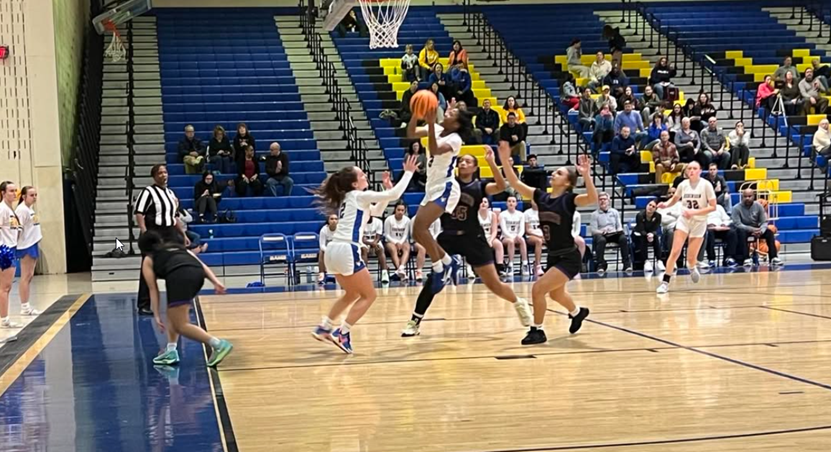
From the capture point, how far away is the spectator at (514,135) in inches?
655

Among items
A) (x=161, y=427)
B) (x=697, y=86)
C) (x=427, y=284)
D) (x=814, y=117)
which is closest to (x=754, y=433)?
(x=161, y=427)

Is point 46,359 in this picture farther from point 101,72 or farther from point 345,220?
point 101,72

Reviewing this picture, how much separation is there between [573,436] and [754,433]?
0.85 m

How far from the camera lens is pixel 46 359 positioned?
6.86 m

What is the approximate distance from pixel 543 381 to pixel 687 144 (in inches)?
481

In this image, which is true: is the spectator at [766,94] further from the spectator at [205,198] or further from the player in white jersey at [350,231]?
the player in white jersey at [350,231]

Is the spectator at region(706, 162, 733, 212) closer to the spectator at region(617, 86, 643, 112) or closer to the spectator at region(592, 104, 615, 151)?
the spectator at region(592, 104, 615, 151)

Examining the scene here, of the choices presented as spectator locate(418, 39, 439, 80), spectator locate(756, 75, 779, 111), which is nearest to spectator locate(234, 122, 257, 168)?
spectator locate(418, 39, 439, 80)

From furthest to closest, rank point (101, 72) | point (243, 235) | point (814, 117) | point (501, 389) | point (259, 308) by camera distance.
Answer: point (101, 72), point (814, 117), point (243, 235), point (259, 308), point (501, 389)

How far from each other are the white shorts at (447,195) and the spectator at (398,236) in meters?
6.04

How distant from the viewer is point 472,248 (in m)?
7.18

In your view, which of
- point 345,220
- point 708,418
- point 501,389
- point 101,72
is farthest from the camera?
point 101,72

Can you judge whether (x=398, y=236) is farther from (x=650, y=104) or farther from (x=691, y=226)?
(x=650, y=104)

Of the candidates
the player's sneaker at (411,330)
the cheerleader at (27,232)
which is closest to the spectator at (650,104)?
the player's sneaker at (411,330)
